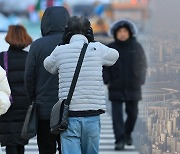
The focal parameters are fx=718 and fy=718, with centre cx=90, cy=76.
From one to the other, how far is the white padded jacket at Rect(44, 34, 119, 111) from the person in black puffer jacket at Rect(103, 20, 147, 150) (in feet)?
11.5

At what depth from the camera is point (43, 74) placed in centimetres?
659

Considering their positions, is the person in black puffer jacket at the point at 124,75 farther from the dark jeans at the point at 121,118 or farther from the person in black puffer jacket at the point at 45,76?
the person in black puffer jacket at the point at 45,76

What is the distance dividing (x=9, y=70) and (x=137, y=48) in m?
2.57

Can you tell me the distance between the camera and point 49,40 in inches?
263

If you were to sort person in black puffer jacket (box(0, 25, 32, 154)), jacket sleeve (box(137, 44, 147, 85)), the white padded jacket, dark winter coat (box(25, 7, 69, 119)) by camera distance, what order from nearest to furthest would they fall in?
the white padded jacket → dark winter coat (box(25, 7, 69, 119)) → person in black puffer jacket (box(0, 25, 32, 154)) → jacket sleeve (box(137, 44, 147, 85))

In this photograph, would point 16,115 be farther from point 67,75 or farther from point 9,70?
point 67,75

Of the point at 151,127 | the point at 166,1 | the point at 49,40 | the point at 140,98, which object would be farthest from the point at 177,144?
the point at 140,98

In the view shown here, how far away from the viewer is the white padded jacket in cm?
563

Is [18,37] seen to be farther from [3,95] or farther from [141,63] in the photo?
[141,63]

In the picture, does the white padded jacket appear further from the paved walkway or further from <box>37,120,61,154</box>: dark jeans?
the paved walkway

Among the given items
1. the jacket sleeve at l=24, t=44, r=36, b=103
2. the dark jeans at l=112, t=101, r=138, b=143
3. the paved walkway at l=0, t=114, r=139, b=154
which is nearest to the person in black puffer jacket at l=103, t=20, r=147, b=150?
the dark jeans at l=112, t=101, r=138, b=143

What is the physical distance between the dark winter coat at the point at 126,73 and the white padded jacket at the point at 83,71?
3518 millimetres

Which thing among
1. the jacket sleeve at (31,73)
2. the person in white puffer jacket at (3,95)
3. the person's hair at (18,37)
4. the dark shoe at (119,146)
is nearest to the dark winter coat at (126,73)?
the dark shoe at (119,146)

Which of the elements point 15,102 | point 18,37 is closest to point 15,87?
point 15,102
